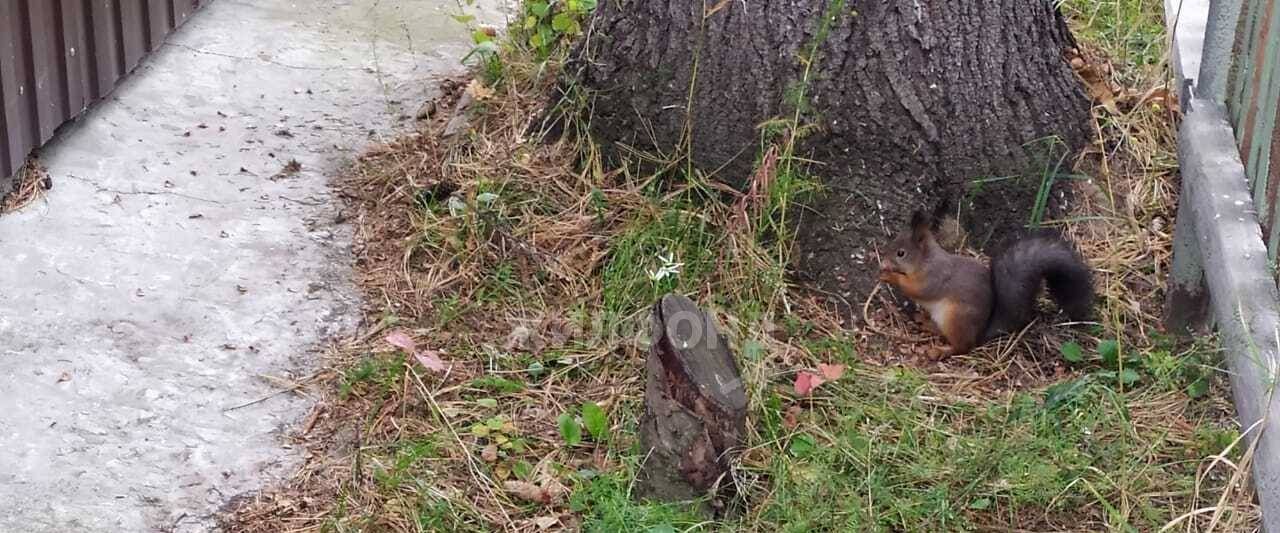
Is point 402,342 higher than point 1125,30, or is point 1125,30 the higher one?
point 1125,30

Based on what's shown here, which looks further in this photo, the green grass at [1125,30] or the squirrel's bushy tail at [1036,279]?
the green grass at [1125,30]

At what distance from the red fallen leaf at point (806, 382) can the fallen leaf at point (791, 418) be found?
0.16 ft

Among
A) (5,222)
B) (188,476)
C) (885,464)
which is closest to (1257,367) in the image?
(885,464)

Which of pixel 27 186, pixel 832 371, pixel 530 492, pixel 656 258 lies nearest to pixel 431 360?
pixel 530 492

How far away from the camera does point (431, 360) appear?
12.9 ft

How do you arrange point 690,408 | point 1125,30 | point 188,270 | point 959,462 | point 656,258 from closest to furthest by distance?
point 690,408 < point 959,462 < point 656,258 < point 188,270 < point 1125,30

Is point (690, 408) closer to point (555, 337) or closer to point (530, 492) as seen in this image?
point (530, 492)

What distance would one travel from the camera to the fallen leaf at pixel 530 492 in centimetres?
349

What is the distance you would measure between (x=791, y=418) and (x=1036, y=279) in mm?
766

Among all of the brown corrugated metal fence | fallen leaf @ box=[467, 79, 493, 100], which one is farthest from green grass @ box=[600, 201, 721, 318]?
the brown corrugated metal fence

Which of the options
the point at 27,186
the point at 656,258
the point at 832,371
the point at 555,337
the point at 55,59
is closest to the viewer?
the point at 832,371

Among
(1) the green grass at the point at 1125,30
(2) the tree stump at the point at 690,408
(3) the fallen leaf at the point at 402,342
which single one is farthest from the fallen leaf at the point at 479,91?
(1) the green grass at the point at 1125,30

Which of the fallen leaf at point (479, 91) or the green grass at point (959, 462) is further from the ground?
the fallen leaf at point (479, 91)

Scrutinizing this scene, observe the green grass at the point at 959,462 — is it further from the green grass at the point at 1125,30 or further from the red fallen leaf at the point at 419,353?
the green grass at the point at 1125,30
